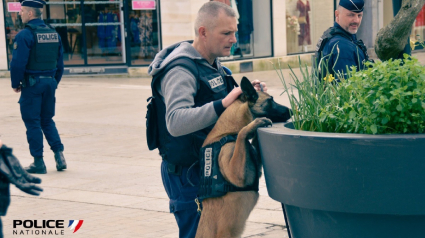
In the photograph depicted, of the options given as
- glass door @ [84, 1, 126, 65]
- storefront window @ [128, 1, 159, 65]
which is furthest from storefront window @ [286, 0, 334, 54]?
glass door @ [84, 1, 126, 65]

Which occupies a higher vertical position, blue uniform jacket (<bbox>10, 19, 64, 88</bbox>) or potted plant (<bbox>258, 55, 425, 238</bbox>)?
blue uniform jacket (<bbox>10, 19, 64, 88</bbox>)

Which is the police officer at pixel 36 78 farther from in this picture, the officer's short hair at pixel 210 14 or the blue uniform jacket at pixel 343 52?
the officer's short hair at pixel 210 14

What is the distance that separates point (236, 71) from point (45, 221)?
43.5ft

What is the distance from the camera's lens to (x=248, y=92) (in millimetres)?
3340

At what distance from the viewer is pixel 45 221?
18.4 ft

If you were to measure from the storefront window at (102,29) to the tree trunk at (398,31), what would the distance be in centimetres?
1395

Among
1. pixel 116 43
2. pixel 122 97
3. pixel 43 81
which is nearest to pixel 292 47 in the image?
pixel 116 43

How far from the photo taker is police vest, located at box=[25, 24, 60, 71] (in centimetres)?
759

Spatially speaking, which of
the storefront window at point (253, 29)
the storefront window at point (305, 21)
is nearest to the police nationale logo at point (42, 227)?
the storefront window at point (253, 29)

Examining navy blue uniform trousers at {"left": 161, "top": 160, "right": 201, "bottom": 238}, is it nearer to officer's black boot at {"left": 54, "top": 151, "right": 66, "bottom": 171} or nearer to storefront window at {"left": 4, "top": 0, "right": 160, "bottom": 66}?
officer's black boot at {"left": 54, "top": 151, "right": 66, "bottom": 171}

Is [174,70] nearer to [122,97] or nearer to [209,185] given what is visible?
[209,185]

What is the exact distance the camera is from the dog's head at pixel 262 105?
10.9 feet

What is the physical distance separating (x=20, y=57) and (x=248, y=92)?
4810 mm

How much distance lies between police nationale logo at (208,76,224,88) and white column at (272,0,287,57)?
16.4 metres
